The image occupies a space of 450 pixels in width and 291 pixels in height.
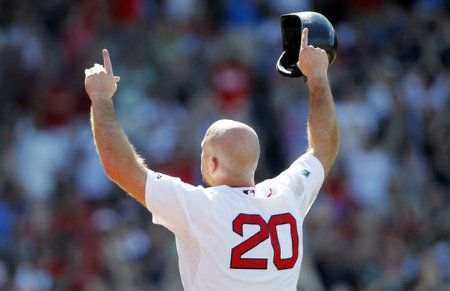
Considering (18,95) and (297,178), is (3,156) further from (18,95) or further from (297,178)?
(297,178)

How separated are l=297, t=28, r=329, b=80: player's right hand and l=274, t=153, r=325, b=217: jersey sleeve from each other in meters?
0.46

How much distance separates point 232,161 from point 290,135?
8375 mm

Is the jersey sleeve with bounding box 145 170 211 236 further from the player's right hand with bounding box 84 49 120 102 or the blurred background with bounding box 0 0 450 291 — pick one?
the blurred background with bounding box 0 0 450 291

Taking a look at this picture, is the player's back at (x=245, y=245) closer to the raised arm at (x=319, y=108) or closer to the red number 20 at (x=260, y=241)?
the red number 20 at (x=260, y=241)

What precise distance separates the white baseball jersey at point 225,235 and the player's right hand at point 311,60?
0.88 metres

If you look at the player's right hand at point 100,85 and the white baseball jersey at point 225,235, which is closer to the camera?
the white baseball jersey at point 225,235

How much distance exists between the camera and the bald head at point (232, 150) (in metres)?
5.50

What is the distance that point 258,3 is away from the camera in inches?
615

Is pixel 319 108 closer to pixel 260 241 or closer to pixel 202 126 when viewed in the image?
pixel 260 241

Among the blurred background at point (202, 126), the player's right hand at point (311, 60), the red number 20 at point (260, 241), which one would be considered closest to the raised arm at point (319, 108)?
the player's right hand at point (311, 60)

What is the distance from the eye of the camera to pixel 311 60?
6129 millimetres

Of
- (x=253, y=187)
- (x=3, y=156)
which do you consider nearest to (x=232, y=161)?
(x=253, y=187)

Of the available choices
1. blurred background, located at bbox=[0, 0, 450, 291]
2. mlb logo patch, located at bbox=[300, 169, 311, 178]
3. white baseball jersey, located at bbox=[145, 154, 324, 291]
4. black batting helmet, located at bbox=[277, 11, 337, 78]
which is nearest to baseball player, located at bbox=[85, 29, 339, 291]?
white baseball jersey, located at bbox=[145, 154, 324, 291]

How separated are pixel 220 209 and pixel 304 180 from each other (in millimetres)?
548
